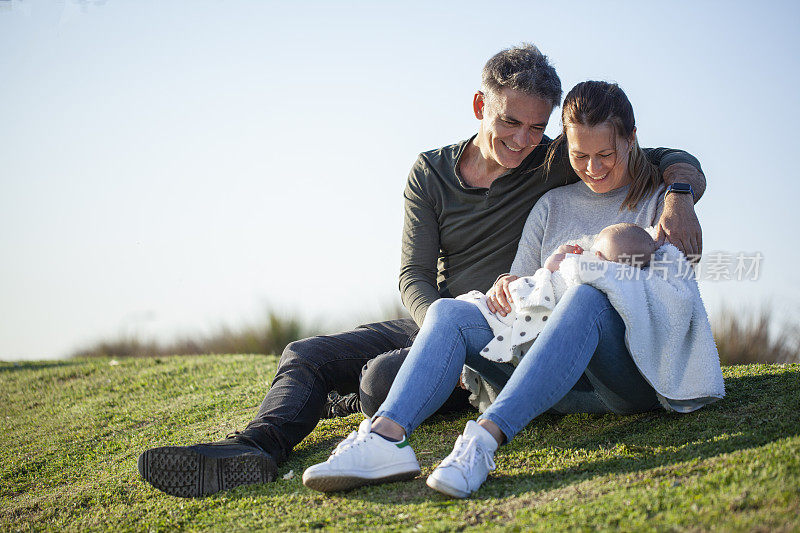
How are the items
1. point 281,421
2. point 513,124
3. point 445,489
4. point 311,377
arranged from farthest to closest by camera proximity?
point 513,124 → point 311,377 → point 281,421 → point 445,489

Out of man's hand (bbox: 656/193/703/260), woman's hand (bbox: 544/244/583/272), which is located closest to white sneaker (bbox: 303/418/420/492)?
woman's hand (bbox: 544/244/583/272)

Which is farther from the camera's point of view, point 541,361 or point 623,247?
point 623,247

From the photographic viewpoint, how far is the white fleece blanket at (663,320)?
2.15 meters

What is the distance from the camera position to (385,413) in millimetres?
2170

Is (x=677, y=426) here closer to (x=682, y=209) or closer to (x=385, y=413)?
(x=682, y=209)

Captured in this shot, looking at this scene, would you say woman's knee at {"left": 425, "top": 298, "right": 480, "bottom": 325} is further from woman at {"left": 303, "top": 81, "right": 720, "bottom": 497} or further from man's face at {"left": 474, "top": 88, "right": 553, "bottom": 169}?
man's face at {"left": 474, "top": 88, "right": 553, "bottom": 169}

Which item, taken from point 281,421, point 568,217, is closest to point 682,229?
point 568,217

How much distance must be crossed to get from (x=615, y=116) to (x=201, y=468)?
1939mm

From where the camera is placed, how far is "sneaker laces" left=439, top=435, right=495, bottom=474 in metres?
2.02

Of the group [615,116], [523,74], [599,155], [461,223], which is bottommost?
[461,223]

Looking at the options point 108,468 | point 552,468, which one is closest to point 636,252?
point 552,468

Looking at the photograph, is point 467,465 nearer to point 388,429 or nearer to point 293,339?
point 388,429

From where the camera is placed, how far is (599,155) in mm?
→ 2660

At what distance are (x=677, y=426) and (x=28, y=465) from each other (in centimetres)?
285
